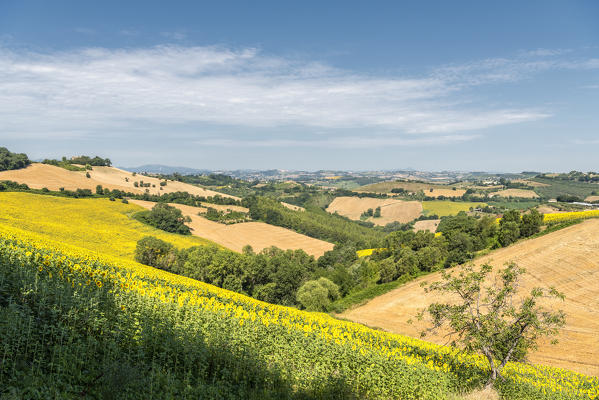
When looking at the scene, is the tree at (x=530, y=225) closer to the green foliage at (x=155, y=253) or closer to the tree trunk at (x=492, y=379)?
the tree trunk at (x=492, y=379)

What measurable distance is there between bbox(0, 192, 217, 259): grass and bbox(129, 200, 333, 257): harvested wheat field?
887 centimetres

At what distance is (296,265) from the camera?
7181 cm

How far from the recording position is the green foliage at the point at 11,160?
4823 inches

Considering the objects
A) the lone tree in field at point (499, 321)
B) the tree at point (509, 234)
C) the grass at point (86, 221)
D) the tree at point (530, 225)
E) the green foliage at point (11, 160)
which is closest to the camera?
the lone tree in field at point (499, 321)

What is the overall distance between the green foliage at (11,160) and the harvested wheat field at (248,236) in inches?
1945

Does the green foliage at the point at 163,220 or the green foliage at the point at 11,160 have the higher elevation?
the green foliage at the point at 11,160

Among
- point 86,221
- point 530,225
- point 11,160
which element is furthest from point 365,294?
point 11,160

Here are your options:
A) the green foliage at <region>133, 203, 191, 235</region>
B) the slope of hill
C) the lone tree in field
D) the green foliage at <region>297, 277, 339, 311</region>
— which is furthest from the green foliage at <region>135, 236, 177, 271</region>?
the lone tree in field

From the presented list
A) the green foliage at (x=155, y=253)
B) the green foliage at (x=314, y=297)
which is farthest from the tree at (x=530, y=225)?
the green foliage at (x=155, y=253)

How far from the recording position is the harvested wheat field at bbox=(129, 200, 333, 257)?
106062 millimetres

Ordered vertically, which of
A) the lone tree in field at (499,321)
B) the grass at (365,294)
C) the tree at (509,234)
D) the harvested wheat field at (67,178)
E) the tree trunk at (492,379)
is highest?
the harvested wheat field at (67,178)

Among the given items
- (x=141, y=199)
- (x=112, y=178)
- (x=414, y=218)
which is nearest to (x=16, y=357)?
(x=141, y=199)

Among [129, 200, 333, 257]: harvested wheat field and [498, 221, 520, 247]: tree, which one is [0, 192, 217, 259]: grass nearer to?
[129, 200, 333, 257]: harvested wheat field

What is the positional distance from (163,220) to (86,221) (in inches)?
870
